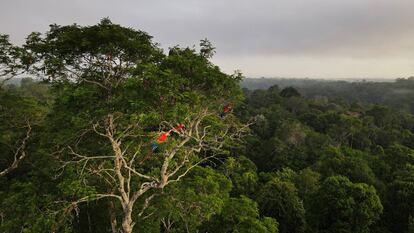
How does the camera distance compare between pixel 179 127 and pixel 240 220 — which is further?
pixel 240 220

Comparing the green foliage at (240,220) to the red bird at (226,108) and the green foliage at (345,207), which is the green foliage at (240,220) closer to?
the red bird at (226,108)

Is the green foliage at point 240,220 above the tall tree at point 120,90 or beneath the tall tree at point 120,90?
beneath

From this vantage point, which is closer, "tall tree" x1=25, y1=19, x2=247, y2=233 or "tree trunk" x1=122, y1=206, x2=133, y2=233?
"tall tree" x1=25, y1=19, x2=247, y2=233

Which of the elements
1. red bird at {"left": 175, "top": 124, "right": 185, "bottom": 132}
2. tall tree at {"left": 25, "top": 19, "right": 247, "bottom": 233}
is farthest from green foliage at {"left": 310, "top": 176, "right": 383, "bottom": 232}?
red bird at {"left": 175, "top": 124, "right": 185, "bottom": 132}

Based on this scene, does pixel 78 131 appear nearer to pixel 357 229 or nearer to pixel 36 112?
pixel 36 112

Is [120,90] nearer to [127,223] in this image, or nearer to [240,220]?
[127,223]

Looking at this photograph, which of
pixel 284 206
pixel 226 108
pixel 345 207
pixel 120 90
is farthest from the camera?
pixel 284 206

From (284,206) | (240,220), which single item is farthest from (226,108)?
(284,206)

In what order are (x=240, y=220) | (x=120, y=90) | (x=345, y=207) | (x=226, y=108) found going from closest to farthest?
(x=120, y=90) < (x=226, y=108) < (x=240, y=220) < (x=345, y=207)

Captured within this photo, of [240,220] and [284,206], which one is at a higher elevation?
[240,220]

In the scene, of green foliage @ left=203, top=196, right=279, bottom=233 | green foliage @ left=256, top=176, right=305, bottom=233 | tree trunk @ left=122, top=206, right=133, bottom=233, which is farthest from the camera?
green foliage @ left=256, top=176, right=305, bottom=233

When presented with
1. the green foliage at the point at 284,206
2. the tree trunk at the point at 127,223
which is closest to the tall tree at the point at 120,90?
the tree trunk at the point at 127,223

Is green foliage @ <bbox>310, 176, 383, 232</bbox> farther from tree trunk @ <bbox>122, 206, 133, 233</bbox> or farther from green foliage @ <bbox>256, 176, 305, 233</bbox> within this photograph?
tree trunk @ <bbox>122, 206, 133, 233</bbox>

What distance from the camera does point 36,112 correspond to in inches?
663
